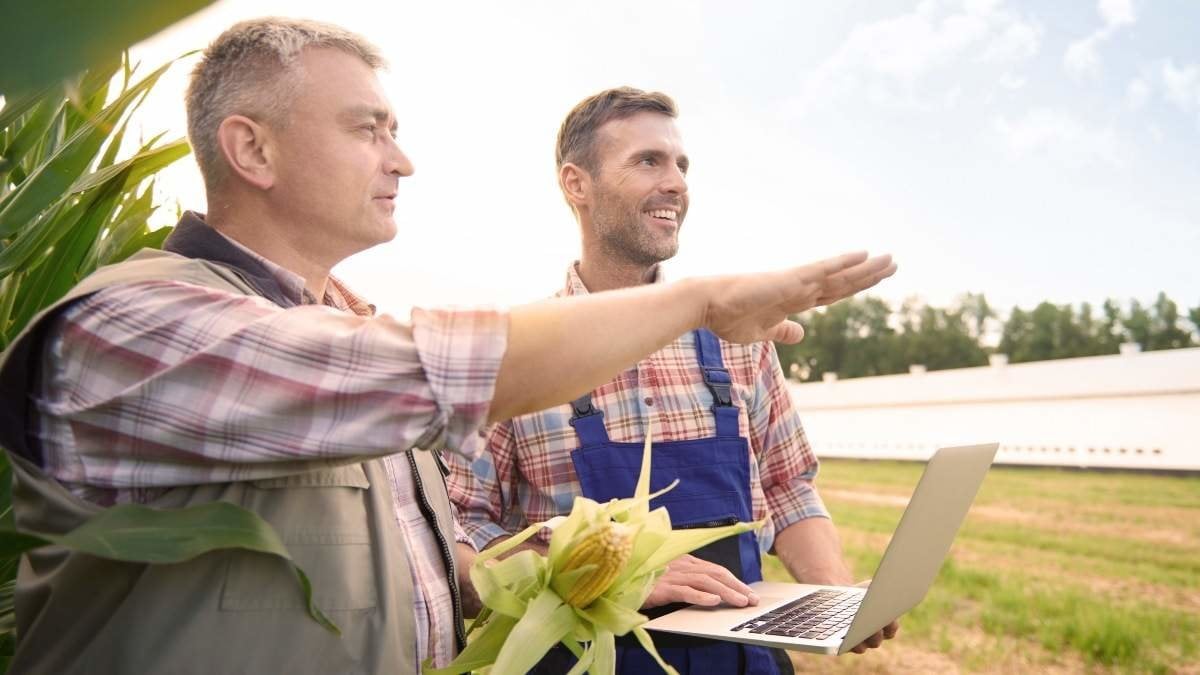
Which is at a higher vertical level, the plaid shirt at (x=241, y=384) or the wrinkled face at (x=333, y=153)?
the wrinkled face at (x=333, y=153)

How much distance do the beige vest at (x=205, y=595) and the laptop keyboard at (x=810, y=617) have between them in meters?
0.58

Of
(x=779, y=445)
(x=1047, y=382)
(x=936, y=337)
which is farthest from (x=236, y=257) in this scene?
(x=936, y=337)

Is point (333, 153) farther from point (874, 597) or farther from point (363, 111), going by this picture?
point (874, 597)

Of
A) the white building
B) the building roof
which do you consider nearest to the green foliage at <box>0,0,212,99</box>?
the white building

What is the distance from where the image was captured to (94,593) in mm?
968

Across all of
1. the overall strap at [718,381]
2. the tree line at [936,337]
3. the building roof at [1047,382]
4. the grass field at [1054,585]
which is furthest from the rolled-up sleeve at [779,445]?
the tree line at [936,337]

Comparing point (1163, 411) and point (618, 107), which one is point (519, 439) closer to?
point (618, 107)

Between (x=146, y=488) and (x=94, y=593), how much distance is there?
5.1 inches

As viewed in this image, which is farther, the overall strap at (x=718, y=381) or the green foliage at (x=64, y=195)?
the overall strap at (x=718, y=381)

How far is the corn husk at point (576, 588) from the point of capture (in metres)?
1.08

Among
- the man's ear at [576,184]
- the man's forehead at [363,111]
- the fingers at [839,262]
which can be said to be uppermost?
the man's ear at [576,184]

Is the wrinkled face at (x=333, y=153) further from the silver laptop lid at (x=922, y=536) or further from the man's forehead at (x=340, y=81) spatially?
the silver laptop lid at (x=922, y=536)

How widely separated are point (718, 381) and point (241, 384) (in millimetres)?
1334

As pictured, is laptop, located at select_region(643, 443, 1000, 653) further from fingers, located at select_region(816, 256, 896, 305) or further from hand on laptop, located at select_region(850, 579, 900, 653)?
fingers, located at select_region(816, 256, 896, 305)
